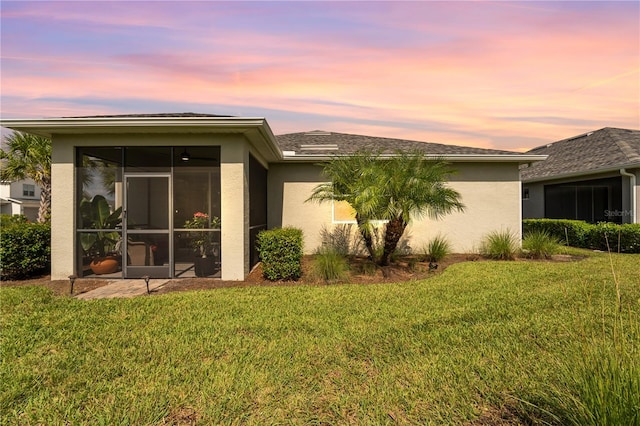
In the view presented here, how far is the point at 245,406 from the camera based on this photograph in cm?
272

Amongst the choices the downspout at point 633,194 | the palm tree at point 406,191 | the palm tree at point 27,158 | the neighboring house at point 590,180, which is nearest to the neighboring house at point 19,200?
the palm tree at point 27,158

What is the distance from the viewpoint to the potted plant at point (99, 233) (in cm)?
793

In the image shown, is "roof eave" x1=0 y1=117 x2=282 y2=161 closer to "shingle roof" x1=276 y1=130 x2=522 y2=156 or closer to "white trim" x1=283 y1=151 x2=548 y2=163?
"white trim" x1=283 y1=151 x2=548 y2=163

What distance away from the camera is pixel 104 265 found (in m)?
8.02

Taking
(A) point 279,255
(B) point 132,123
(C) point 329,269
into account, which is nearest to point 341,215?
(C) point 329,269

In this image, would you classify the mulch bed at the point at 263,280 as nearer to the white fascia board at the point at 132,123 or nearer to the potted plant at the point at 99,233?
the potted plant at the point at 99,233

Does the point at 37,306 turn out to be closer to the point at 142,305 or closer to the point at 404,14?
the point at 142,305

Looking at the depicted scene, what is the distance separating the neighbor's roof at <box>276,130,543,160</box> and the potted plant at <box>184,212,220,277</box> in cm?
381

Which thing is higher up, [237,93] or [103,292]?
[237,93]

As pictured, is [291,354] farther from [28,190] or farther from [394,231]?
[28,190]

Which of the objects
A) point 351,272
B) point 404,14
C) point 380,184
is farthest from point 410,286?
point 404,14

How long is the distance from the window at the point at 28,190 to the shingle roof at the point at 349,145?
37.3m

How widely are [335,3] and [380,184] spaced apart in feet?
13.3

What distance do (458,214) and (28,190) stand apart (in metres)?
45.7
